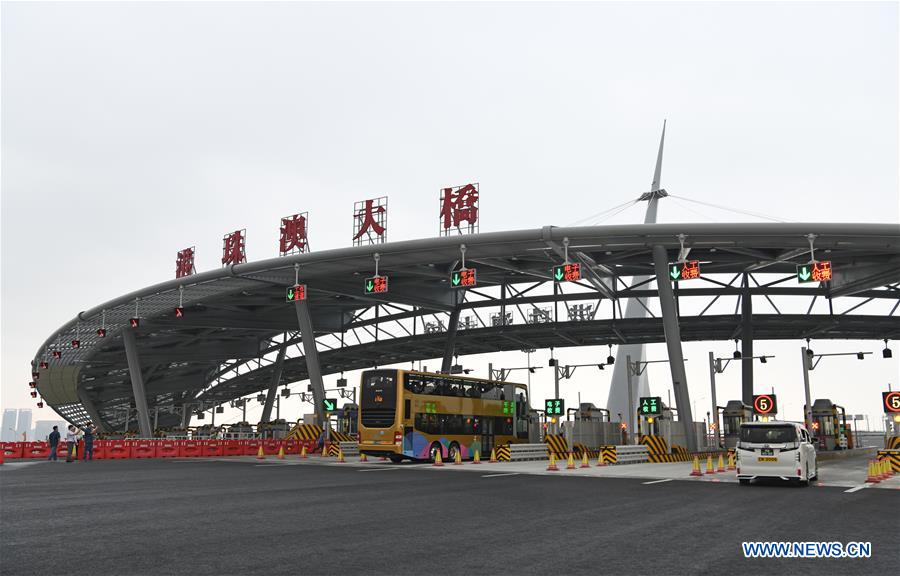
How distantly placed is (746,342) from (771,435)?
105ft

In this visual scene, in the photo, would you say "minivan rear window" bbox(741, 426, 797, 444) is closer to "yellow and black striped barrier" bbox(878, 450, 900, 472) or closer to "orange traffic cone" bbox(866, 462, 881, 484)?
"orange traffic cone" bbox(866, 462, 881, 484)

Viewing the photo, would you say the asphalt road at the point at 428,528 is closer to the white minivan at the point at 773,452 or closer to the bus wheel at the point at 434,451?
the white minivan at the point at 773,452

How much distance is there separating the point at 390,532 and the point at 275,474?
540 inches

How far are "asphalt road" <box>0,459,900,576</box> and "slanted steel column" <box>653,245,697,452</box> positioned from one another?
15.4 meters

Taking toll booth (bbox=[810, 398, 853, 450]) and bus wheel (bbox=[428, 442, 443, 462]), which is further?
toll booth (bbox=[810, 398, 853, 450])

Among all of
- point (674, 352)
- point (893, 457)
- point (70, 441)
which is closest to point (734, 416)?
point (674, 352)

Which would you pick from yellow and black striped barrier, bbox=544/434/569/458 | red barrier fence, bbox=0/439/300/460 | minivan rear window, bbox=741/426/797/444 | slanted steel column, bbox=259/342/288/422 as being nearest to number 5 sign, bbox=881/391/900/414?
minivan rear window, bbox=741/426/797/444

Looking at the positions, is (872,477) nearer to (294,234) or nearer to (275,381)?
(294,234)

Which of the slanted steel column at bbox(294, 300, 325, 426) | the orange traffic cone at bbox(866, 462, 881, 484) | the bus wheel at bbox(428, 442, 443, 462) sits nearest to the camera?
the orange traffic cone at bbox(866, 462, 881, 484)

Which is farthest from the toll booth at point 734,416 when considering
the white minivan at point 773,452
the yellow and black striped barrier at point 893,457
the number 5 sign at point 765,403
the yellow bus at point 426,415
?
the white minivan at point 773,452

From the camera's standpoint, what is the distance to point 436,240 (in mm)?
31984

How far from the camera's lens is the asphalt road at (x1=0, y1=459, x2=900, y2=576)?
7.12 m

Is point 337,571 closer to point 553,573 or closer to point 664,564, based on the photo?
point 553,573

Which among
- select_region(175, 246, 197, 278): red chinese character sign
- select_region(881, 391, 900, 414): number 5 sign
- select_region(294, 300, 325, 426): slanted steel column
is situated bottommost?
select_region(881, 391, 900, 414): number 5 sign
